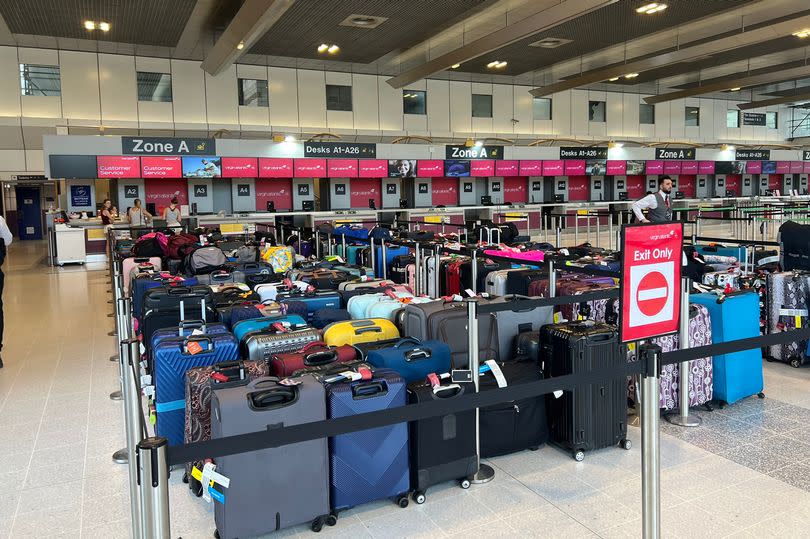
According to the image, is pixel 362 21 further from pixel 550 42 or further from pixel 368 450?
pixel 368 450

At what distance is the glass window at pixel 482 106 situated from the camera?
22.7 metres

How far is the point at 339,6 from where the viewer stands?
13.3 metres

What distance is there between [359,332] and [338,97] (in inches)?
691

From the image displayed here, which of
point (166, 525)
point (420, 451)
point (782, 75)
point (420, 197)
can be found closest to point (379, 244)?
point (420, 451)

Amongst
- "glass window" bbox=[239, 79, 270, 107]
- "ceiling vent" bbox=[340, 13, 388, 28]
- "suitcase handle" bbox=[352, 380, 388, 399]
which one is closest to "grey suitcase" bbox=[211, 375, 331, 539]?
"suitcase handle" bbox=[352, 380, 388, 399]

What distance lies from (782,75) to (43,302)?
74.1 feet

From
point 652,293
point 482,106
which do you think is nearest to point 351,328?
point 652,293

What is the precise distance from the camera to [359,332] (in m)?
4.07

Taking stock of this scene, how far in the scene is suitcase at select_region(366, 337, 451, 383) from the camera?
3.55m

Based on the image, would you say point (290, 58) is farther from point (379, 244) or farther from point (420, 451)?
point (420, 451)

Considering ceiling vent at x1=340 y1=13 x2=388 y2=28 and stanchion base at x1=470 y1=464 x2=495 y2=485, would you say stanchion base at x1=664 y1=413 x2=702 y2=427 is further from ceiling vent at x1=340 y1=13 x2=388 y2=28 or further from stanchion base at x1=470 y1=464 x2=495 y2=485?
ceiling vent at x1=340 y1=13 x2=388 y2=28

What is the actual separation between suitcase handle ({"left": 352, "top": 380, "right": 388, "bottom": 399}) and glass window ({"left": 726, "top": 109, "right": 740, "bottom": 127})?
2987 cm

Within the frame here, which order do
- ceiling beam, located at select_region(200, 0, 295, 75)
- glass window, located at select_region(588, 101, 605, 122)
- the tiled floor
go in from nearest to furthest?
the tiled floor
ceiling beam, located at select_region(200, 0, 295, 75)
glass window, located at select_region(588, 101, 605, 122)

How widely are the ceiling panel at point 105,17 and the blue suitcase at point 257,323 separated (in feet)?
35.4
